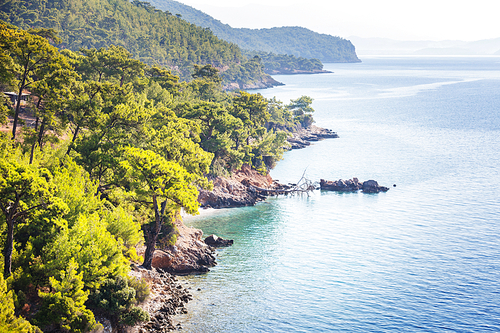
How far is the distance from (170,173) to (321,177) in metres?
63.2

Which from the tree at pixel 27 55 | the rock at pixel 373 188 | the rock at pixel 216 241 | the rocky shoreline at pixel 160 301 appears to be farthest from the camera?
the rock at pixel 373 188

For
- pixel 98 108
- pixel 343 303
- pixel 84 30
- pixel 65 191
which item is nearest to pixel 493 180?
pixel 343 303

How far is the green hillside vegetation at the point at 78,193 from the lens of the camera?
102 feet

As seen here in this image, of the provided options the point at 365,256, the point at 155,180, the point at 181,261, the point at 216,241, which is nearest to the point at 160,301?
the point at 181,261

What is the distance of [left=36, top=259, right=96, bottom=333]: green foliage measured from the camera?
1213 inches

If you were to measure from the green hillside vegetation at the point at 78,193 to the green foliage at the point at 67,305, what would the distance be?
3.1 inches

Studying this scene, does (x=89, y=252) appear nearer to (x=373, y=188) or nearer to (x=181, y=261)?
(x=181, y=261)

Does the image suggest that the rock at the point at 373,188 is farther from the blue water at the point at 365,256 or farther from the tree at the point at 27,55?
the tree at the point at 27,55

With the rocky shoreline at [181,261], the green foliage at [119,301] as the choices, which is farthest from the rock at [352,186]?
the green foliage at [119,301]

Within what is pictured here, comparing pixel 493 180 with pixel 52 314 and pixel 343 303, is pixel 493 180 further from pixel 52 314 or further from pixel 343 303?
pixel 52 314

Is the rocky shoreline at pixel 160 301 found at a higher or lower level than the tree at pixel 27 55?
lower

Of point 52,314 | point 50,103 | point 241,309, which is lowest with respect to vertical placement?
point 241,309

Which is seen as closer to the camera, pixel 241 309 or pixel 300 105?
pixel 241 309

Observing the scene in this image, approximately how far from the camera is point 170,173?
44.6 meters
